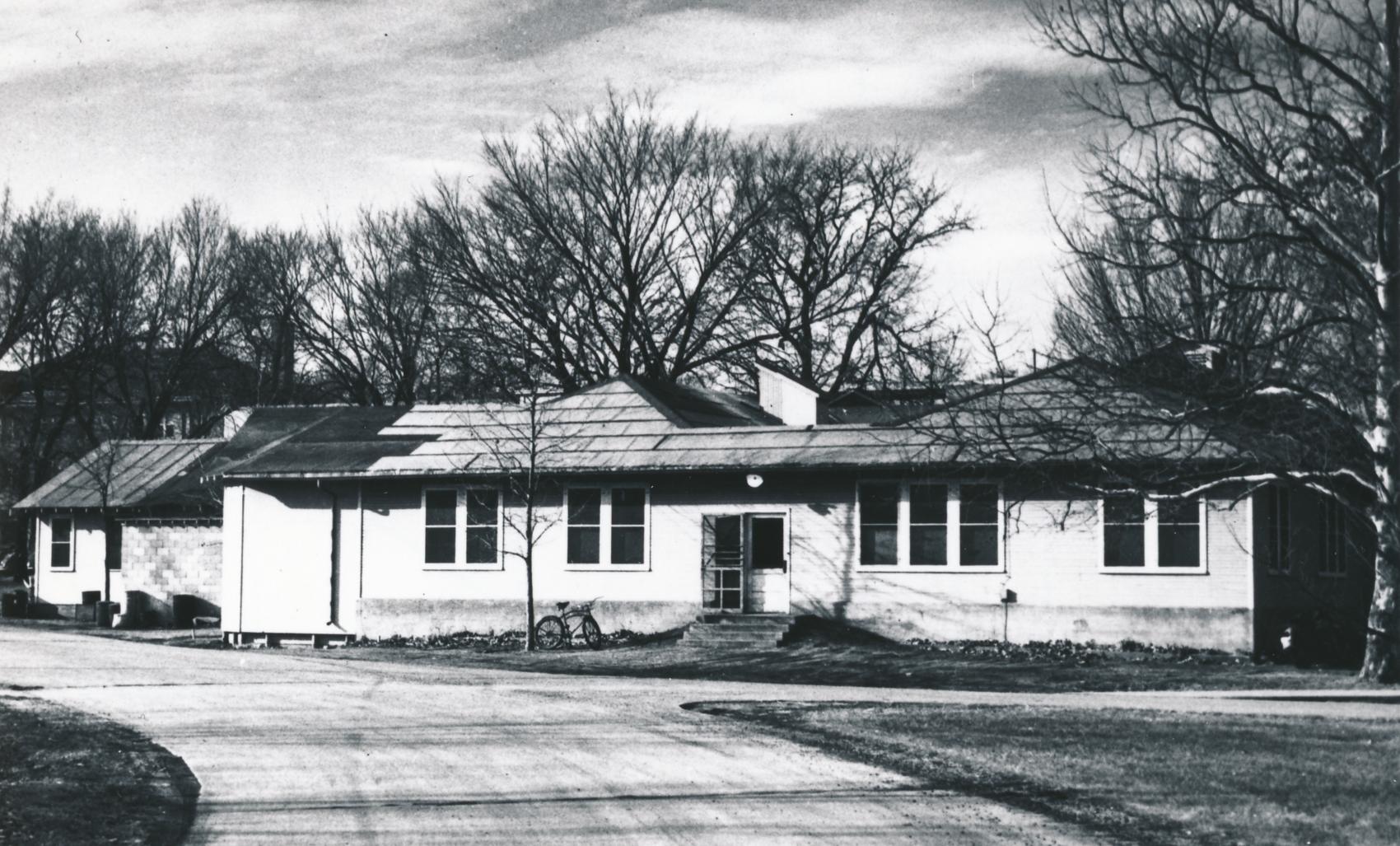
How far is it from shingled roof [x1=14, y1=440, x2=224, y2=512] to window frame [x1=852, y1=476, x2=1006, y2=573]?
1892 cm

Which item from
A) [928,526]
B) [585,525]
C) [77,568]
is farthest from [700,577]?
[77,568]

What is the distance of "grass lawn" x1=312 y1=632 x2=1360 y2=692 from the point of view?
21922mm

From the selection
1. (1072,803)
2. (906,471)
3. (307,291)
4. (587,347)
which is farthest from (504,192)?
(1072,803)

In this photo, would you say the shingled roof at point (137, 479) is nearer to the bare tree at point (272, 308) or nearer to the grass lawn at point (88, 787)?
the bare tree at point (272, 308)

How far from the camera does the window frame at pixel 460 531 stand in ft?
99.2

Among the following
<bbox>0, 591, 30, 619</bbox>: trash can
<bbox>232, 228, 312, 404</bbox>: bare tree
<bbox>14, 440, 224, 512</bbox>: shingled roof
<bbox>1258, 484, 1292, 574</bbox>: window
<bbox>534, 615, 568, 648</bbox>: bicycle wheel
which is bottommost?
<bbox>0, 591, 30, 619</bbox>: trash can

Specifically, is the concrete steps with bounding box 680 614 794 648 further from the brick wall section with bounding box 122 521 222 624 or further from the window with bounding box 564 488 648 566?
the brick wall section with bounding box 122 521 222 624

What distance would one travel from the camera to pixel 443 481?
100ft

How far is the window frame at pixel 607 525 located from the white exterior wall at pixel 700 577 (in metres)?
0.06

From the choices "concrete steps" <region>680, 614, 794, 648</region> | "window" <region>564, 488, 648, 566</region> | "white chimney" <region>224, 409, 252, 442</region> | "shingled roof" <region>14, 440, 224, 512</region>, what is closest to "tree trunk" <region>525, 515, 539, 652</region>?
"window" <region>564, 488, 648, 566</region>

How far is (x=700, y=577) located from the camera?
2875cm

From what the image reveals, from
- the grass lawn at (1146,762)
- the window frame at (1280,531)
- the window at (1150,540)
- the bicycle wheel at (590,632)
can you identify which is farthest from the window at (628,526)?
the grass lawn at (1146,762)

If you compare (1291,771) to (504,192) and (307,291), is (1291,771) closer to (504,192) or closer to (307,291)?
(504,192)

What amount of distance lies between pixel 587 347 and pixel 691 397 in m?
13.3
